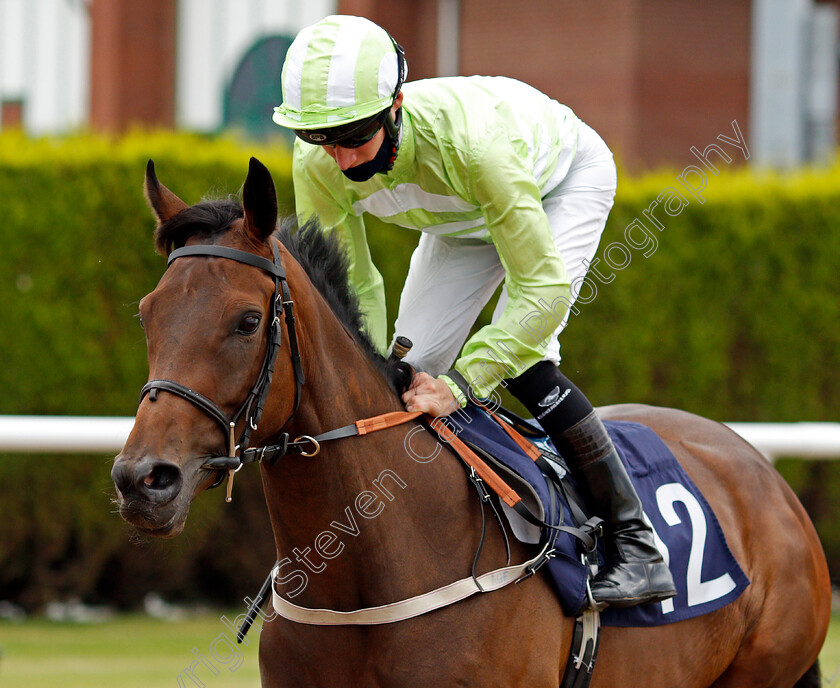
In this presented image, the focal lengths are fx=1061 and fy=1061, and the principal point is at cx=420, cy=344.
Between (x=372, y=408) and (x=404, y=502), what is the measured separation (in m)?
0.24

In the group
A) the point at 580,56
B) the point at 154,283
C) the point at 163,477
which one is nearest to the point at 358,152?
the point at 163,477

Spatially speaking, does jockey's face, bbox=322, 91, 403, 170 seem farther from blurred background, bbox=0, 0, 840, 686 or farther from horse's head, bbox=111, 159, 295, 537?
blurred background, bbox=0, 0, 840, 686

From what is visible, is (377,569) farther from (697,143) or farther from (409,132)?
(697,143)

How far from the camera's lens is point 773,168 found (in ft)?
23.2

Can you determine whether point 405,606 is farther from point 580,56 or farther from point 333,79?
point 580,56

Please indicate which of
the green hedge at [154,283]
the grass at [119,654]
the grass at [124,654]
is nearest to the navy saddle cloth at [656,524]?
the grass at [124,654]

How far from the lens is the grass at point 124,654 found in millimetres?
5215

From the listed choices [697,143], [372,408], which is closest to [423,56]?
[697,143]

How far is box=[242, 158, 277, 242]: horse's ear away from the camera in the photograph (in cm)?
234

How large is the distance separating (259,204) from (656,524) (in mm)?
1568

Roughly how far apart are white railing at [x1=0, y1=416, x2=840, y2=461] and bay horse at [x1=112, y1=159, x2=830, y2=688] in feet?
7.56

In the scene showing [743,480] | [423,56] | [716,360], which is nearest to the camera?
[743,480]

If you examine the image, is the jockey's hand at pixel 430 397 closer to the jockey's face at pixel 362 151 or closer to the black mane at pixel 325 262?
the black mane at pixel 325 262

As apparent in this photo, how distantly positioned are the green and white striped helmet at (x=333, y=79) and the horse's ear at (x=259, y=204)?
0.67 ft
